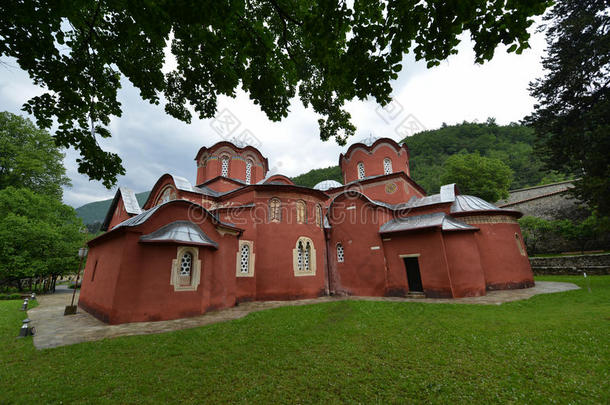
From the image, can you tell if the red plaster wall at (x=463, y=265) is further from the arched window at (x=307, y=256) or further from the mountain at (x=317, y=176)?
the mountain at (x=317, y=176)

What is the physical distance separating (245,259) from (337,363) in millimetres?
8066

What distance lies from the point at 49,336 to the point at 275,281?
7.46 metres

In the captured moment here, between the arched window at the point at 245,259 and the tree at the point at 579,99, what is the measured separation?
48.0 ft

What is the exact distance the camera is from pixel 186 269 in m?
8.70

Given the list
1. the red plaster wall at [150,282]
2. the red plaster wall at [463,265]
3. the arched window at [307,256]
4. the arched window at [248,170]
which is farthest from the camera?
the arched window at [248,170]

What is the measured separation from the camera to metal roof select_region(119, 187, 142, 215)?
13.0 m

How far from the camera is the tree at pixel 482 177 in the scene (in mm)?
30995

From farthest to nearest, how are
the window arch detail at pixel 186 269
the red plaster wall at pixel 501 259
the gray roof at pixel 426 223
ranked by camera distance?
the red plaster wall at pixel 501 259
the gray roof at pixel 426 223
the window arch detail at pixel 186 269

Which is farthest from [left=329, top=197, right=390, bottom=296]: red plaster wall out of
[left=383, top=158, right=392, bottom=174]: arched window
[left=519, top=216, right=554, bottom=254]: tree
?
[left=519, top=216, right=554, bottom=254]: tree

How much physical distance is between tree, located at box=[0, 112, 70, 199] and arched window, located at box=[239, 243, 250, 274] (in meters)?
20.9

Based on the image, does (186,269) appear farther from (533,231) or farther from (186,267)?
(533,231)

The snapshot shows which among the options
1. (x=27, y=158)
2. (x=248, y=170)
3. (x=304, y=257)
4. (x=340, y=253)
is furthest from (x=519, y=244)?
(x=27, y=158)

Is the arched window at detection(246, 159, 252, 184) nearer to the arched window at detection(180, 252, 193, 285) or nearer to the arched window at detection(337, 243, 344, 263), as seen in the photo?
the arched window at detection(337, 243, 344, 263)

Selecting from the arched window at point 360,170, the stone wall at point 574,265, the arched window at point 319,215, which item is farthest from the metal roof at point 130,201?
the stone wall at point 574,265
